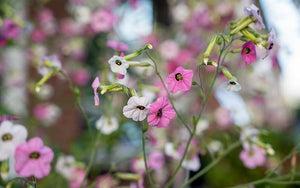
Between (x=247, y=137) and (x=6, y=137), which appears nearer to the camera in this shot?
(x=6, y=137)

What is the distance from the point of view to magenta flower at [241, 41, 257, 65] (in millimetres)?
1015

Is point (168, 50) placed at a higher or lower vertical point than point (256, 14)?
higher

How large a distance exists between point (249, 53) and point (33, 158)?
700 millimetres

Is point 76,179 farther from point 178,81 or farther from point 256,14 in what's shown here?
point 256,14

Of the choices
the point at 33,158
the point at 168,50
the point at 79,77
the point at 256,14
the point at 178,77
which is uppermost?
the point at 79,77

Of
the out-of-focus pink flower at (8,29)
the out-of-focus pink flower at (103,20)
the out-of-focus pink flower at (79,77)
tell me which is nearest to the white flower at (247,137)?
the out-of-focus pink flower at (8,29)

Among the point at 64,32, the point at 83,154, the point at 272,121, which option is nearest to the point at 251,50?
the point at 83,154

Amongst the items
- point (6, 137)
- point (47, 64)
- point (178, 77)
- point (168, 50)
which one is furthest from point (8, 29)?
point (168, 50)

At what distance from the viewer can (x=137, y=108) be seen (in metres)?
0.93

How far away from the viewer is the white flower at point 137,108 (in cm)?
90

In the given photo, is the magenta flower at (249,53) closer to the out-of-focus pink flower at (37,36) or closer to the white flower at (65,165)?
the white flower at (65,165)

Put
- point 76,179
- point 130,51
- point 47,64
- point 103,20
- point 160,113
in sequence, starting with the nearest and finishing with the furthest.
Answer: point 160,113, point 47,64, point 76,179, point 103,20, point 130,51

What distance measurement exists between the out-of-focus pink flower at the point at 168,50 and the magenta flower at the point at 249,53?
197cm

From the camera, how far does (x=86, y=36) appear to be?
11.7 ft
